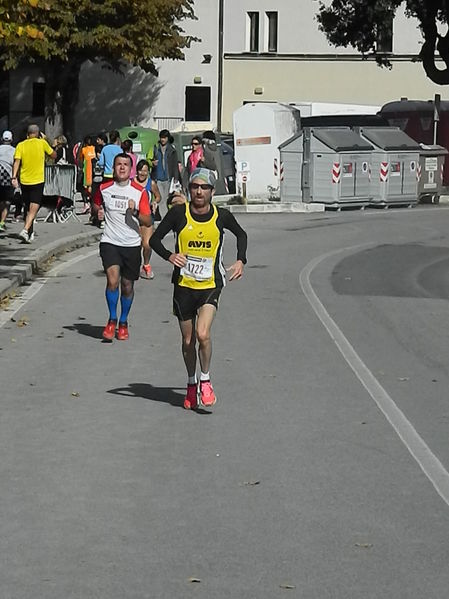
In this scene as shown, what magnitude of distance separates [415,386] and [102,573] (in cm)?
575

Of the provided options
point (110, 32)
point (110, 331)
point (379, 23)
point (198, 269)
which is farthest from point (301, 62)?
point (198, 269)

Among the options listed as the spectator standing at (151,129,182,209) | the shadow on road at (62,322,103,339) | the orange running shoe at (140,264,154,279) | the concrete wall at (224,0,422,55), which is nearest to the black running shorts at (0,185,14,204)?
the spectator standing at (151,129,182,209)

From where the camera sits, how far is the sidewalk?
61.5ft

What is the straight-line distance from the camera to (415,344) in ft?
46.0

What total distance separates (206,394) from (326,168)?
991 inches

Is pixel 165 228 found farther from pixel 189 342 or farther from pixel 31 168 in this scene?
pixel 31 168

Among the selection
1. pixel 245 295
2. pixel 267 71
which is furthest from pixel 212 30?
pixel 245 295

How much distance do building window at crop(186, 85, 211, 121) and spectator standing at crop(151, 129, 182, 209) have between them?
109 feet

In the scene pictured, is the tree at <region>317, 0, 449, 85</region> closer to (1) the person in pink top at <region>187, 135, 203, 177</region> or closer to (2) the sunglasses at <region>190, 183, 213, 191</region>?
(1) the person in pink top at <region>187, 135, 203, 177</region>

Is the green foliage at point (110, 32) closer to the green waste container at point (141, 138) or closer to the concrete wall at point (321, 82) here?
the green waste container at point (141, 138)

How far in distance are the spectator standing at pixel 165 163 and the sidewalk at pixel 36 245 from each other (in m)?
1.68

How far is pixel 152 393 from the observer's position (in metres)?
11.1

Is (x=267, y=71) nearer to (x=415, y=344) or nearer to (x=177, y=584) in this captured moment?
(x=415, y=344)

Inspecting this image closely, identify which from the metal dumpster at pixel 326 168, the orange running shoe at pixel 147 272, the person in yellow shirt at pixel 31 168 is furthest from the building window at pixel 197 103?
the orange running shoe at pixel 147 272
